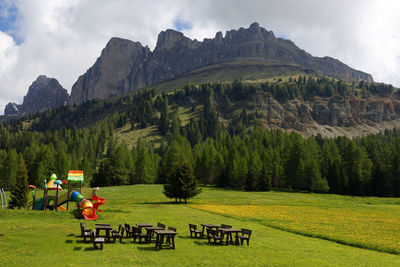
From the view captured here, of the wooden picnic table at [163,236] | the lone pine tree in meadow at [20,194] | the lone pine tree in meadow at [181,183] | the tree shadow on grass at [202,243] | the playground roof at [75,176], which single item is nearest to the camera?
the wooden picnic table at [163,236]

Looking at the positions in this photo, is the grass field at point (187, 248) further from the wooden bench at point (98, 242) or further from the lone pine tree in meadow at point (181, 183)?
the lone pine tree in meadow at point (181, 183)

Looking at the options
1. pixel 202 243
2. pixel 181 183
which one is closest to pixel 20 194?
pixel 181 183

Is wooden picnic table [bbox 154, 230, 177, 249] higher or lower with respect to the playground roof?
lower

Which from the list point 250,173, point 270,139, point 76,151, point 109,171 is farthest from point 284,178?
point 76,151

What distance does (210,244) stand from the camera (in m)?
23.2

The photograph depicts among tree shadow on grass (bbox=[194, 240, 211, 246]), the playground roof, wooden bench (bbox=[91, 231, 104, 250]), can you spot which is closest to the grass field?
tree shadow on grass (bbox=[194, 240, 211, 246])

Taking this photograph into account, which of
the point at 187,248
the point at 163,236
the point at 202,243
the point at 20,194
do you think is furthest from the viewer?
the point at 20,194

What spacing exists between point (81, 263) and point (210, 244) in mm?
10541

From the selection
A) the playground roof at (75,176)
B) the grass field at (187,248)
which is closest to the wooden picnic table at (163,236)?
the grass field at (187,248)

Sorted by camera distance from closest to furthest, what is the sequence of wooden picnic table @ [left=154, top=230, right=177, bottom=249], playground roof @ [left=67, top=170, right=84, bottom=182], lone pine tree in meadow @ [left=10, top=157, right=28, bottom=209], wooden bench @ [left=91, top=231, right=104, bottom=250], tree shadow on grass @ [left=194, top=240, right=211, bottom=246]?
wooden bench @ [left=91, top=231, right=104, bottom=250] < wooden picnic table @ [left=154, top=230, right=177, bottom=249] < tree shadow on grass @ [left=194, top=240, right=211, bottom=246] < playground roof @ [left=67, top=170, right=84, bottom=182] < lone pine tree in meadow @ [left=10, top=157, right=28, bottom=209]

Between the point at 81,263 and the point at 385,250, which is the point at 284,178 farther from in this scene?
the point at 81,263

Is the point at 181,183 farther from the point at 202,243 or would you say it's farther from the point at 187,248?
the point at 187,248

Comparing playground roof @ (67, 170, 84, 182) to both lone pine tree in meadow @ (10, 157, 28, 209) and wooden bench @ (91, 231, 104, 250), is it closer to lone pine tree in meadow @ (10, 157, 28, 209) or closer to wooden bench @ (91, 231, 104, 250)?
lone pine tree in meadow @ (10, 157, 28, 209)

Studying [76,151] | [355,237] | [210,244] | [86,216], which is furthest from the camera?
[76,151]
